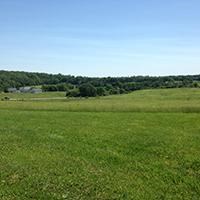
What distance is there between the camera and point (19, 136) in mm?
21641

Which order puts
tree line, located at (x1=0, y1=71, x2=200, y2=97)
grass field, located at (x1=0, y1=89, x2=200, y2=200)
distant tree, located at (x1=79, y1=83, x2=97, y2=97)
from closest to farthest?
1. grass field, located at (x1=0, y1=89, x2=200, y2=200)
2. distant tree, located at (x1=79, y1=83, x2=97, y2=97)
3. tree line, located at (x1=0, y1=71, x2=200, y2=97)

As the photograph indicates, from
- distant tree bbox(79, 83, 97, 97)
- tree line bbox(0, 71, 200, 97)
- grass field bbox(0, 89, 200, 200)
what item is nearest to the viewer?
grass field bbox(0, 89, 200, 200)

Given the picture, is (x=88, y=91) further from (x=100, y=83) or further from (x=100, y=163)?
(x=100, y=163)

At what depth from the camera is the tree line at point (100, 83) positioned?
10693 cm

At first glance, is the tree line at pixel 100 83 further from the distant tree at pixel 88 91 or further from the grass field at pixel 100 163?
the grass field at pixel 100 163

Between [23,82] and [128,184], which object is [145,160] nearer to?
[128,184]

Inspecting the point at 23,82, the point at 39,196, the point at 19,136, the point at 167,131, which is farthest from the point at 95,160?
the point at 23,82

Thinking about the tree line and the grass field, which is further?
the tree line

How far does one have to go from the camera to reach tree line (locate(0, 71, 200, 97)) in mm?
106931

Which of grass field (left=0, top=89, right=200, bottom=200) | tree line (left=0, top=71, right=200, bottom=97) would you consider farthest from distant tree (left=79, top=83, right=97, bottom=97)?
grass field (left=0, top=89, right=200, bottom=200)

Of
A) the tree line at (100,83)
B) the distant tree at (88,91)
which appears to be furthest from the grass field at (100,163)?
the tree line at (100,83)

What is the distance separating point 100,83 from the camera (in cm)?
13400

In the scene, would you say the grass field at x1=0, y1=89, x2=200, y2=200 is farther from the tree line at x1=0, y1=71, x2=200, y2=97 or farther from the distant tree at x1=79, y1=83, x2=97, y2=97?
the tree line at x1=0, y1=71, x2=200, y2=97

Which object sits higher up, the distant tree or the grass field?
the grass field
